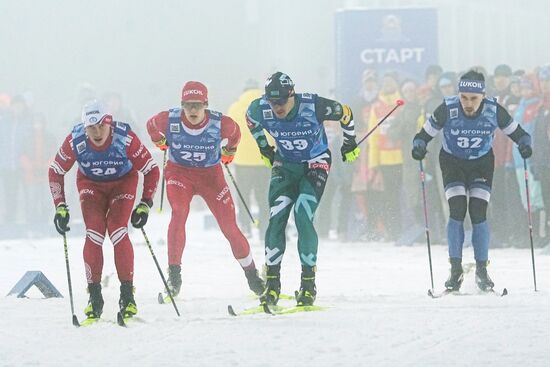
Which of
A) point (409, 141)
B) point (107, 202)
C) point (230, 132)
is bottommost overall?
point (409, 141)

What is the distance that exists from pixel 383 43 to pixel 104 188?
9.32 m

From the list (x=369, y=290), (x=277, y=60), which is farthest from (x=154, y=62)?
(x=369, y=290)

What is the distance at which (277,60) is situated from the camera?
27594 mm

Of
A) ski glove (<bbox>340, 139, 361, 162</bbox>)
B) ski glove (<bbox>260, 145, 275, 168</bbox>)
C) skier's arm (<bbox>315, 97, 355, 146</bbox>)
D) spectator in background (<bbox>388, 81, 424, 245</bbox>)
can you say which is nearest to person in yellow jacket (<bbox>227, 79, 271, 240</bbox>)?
spectator in background (<bbox>388, 81, 424, 245</bbox>)

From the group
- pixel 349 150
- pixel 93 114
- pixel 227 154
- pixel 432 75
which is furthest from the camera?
pixel 432 75

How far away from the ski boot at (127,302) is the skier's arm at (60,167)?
69cm

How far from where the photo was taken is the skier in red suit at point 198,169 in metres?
10.6

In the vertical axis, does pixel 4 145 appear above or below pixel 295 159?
below

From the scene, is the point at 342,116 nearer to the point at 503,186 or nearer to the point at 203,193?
the point at 203,193

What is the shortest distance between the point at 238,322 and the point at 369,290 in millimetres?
3152

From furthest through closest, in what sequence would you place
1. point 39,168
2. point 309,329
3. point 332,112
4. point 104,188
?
1. point 39,168
2. point 332,112
3. point 104,188
4. point 309,329

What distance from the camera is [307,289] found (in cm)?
911

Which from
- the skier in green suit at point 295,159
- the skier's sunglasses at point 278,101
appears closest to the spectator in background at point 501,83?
the skier in green suit at point 295,159

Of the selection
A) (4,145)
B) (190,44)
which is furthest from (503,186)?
(190,44)
